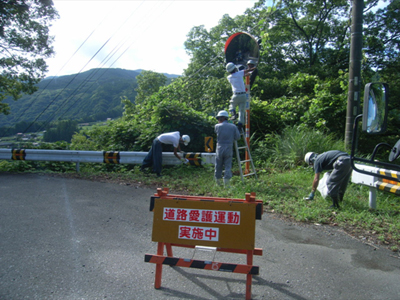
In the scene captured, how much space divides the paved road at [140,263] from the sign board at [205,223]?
1.80ft

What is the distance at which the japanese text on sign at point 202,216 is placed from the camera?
10.2ft

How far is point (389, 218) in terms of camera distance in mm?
5504

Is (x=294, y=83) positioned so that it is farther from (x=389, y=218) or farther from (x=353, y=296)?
(x=353, y=296)

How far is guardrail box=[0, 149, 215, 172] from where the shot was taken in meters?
9.86

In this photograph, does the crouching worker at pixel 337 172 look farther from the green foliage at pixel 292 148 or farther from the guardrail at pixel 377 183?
the green foliage at pixel 292 148

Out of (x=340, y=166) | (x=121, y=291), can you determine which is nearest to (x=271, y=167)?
(x=340, y=166)

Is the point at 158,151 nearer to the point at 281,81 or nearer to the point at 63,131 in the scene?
the point at 281,81

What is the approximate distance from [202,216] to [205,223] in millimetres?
78

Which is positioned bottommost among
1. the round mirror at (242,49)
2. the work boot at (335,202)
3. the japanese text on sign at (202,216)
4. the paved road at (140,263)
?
the paved road at (140,263)

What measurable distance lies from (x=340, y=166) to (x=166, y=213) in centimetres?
417

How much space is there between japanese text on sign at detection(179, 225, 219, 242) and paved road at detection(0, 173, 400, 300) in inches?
22.6

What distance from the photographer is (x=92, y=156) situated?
9.99 m

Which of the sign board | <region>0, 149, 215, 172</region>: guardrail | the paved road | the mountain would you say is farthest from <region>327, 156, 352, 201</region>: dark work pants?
the mountain

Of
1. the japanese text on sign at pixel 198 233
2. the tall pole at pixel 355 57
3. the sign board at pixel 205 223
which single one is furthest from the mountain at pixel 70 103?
the japanese text on sign at pixel 198 233
